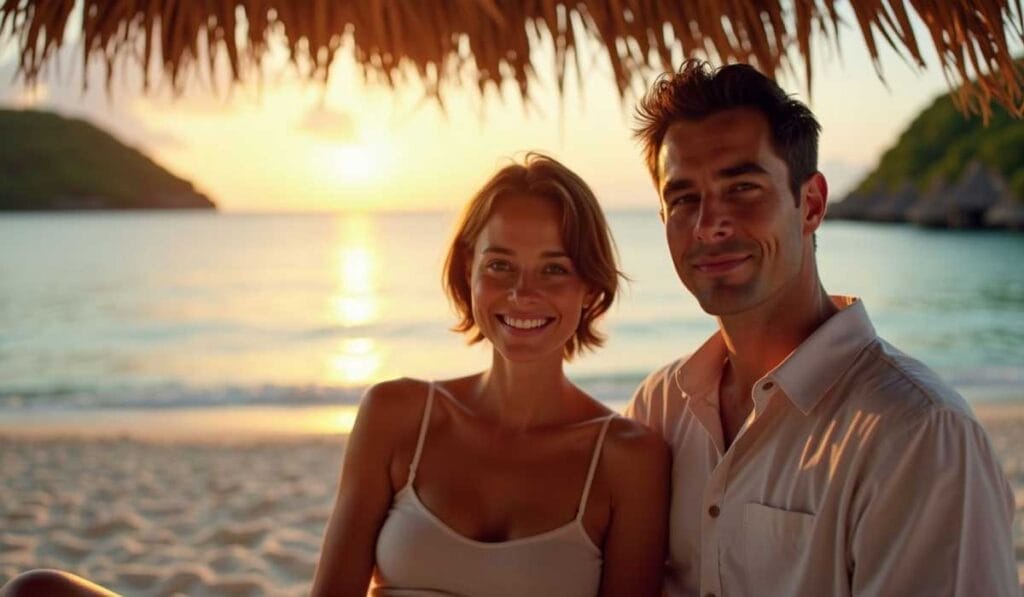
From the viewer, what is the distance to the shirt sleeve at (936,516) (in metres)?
1.54

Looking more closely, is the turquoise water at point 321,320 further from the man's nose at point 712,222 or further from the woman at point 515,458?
the man's nose at point 712,222

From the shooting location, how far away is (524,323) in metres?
2.36

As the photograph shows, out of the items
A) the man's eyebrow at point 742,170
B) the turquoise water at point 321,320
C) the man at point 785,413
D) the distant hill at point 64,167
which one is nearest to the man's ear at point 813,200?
the man at point 785,413

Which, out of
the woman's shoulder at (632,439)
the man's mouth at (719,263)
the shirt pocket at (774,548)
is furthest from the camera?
the woman's shoulder at (632,439)

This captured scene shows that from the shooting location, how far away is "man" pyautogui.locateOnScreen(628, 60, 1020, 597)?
159 cm

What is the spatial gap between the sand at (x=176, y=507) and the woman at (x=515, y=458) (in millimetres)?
1704

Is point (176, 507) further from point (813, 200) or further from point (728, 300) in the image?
point (813, 200)

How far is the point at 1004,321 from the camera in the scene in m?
16.4

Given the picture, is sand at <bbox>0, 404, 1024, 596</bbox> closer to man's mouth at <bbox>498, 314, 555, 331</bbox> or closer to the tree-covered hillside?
man's mouth at <bbox>498, 314, 555, 331</bbox>

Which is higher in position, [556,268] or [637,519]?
[556,268]

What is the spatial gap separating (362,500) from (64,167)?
70131 mm

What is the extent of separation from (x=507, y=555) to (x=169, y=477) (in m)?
4.33

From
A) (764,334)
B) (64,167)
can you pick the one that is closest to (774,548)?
(764,334)

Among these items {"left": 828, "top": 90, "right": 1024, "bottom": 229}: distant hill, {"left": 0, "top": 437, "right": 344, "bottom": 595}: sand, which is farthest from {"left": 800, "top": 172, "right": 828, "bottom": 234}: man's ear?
{"left": 828, "top": 90, "right": 1024, "bottom": 229}: distant hill
